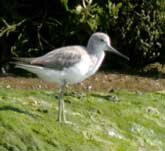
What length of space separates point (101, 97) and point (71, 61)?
1.70 m

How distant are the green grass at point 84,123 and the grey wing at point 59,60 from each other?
1.84ft

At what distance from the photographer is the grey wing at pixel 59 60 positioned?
351 inches

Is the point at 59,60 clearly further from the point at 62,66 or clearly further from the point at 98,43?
the point at 98,43

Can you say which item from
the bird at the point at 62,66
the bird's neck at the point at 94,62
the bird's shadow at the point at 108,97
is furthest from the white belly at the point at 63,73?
the bird's shadow at the point at 108,97

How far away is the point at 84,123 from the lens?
9.31 m

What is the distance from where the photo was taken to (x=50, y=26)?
13086 mm

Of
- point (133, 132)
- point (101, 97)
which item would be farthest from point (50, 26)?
point (133, 132)

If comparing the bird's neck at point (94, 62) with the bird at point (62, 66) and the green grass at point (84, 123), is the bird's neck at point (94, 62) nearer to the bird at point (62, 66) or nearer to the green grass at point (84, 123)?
the bird at point (62, 66)

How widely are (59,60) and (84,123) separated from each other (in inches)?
32.1

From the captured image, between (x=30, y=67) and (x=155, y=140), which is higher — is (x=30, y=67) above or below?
above

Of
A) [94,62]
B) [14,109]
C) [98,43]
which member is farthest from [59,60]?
[14,109]

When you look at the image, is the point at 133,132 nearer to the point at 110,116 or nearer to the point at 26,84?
the point at 110,116

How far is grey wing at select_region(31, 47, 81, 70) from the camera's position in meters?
8.91

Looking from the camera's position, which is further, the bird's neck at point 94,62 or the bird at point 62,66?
the bird's neck at point 94,62
